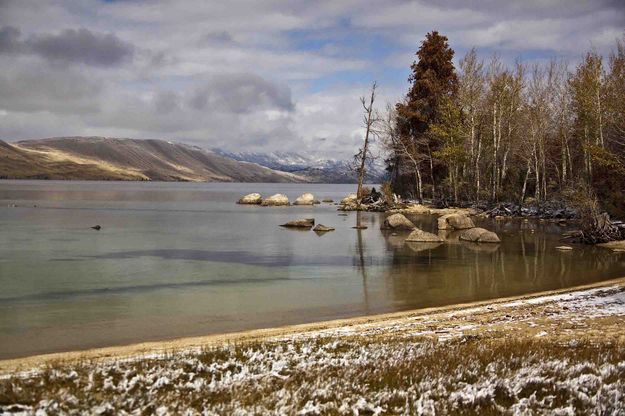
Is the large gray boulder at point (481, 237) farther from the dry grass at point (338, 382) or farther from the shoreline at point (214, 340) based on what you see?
the dry grass at point (338, 382)

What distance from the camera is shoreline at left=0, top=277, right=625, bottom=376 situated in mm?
11570

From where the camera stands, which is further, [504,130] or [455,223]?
[504,130]

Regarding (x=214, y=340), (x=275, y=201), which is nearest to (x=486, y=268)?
(x=214, y=340)

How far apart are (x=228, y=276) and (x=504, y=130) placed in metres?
48.4

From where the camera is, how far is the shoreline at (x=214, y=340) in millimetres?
11570

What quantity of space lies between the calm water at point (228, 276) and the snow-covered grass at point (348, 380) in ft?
18.6

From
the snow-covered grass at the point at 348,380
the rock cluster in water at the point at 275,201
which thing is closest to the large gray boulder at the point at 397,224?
the snow-covered grass at the point at 348,380

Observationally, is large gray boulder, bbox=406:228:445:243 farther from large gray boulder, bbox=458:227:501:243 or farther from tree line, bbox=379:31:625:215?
tree line, bbox=379:31:625:215

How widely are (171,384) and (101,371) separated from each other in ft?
4.31

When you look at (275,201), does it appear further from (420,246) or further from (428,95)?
(420,246)

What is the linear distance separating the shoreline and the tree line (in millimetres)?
31537

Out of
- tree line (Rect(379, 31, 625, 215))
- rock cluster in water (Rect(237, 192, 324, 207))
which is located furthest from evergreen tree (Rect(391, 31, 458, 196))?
rock cluster in water (Rect(237, 192, 324, 207))

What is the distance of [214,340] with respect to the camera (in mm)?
14219

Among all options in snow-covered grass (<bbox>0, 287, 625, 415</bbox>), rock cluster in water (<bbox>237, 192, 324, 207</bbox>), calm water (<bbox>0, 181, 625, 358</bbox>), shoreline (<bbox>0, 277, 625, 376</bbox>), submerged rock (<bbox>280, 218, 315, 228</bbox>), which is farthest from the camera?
rock cluster in water (<bbox>237, 192, 324, 207</bbox>)
